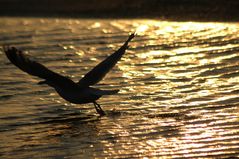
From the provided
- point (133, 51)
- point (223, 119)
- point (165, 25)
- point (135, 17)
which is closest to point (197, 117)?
point (223, 119)

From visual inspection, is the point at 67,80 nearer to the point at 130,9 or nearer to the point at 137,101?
the point at 137,101

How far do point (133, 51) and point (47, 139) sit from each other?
23.1ft

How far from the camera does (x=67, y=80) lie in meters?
11.0

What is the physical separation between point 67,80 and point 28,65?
Result: 2.15 feet

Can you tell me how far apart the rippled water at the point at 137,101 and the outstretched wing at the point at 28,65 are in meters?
0.68

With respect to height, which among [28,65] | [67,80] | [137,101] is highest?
[28,65]

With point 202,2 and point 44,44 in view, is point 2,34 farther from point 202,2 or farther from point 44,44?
point 202,2

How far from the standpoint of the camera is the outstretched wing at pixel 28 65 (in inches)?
412

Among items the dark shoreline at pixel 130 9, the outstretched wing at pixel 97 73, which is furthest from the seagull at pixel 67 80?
the dark shoreline at pixel 130 9

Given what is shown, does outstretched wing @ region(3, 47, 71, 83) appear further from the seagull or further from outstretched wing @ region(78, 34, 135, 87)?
outstretched wing @ region(78, 34, 135, 87)

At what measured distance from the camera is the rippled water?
30.8 feet

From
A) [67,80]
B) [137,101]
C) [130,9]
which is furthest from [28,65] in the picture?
[130,9]

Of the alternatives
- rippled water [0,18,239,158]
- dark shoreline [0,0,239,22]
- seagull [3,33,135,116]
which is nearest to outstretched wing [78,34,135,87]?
seagull [3,33,135,116]

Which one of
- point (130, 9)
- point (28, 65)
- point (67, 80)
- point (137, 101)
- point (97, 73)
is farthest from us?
point (130, 9)
